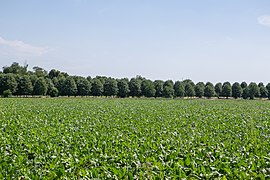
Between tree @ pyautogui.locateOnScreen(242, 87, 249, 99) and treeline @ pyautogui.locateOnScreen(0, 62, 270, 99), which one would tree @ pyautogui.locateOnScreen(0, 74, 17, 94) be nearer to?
treeline @ pyautogui.locateOnScreen(0, 62, 270, 99)

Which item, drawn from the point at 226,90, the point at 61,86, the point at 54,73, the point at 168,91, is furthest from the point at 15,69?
the point at 226,90

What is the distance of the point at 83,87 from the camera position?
94125mm

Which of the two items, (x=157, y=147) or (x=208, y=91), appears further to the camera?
(x=208, y=91)

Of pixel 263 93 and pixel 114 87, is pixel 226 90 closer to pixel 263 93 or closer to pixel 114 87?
pixel 263 93

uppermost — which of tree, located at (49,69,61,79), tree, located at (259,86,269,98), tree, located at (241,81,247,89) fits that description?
tree, located at (49,69,61,79)

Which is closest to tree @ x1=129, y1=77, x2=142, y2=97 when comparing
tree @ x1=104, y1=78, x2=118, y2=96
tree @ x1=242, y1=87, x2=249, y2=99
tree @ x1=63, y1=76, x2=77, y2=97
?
tree @ x1=104, y1=78, x2=118, y2=96

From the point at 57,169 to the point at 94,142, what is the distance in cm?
396

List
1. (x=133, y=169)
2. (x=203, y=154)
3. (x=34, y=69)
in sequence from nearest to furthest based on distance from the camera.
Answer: (x=133, y=169)
(x=203, y=154)
(x=34, y=69)

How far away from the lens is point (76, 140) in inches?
477

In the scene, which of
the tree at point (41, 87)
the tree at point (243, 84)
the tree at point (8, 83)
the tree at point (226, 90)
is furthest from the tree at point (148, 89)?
the tree at point (243, 84)

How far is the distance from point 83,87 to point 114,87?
915cm

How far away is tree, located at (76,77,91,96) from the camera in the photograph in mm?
94188

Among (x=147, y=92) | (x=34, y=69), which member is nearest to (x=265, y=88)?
(x=147, y=92)

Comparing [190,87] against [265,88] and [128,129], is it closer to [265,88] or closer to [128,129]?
[265,88]
